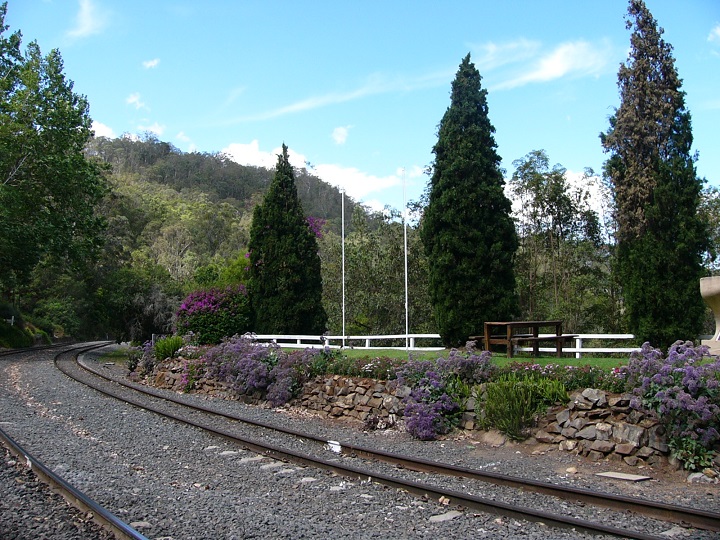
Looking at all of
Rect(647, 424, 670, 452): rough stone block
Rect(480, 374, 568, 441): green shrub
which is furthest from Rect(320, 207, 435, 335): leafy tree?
Rect(647, 424, 670, 452): rough stone block

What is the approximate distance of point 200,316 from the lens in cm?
2222

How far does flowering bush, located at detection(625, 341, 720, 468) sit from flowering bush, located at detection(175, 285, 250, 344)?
1642 cm

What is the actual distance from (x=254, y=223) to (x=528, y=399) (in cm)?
1767

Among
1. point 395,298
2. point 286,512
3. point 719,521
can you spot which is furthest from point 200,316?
point 719,521

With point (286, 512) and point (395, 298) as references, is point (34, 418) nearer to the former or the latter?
point (286, 512)

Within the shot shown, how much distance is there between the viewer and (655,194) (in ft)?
57.7

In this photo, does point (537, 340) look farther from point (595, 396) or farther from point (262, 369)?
point (262, 369)

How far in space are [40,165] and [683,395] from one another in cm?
2674

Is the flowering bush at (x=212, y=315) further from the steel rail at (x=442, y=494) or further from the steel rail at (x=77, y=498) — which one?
the steel rail at (x=77, y=498)

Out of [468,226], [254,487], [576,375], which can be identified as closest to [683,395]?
[576,375]

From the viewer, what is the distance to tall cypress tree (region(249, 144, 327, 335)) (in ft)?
75.8

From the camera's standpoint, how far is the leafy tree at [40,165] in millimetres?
25656

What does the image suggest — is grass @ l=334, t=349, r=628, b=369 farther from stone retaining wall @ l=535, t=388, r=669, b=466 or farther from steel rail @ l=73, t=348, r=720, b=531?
steel rail @ l=73, t=348, r=720, b=531

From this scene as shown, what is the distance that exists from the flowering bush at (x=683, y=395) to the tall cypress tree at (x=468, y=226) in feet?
29.3
